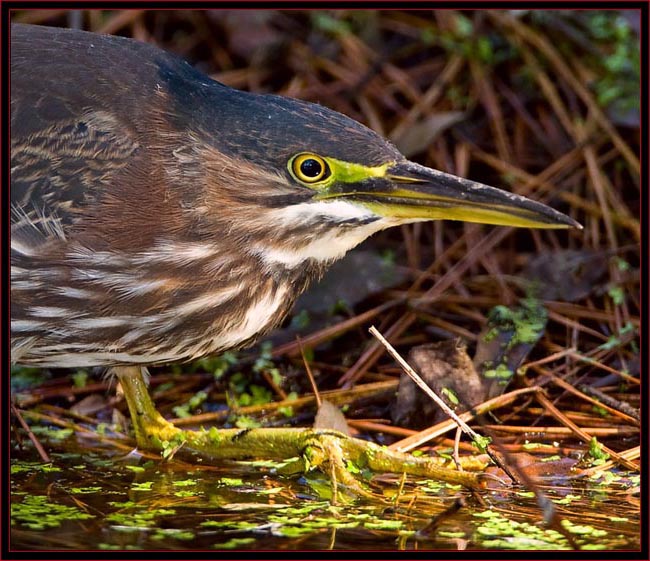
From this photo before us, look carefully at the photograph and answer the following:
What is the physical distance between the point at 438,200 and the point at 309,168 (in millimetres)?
483

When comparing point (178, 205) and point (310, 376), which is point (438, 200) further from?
point (310, 376)

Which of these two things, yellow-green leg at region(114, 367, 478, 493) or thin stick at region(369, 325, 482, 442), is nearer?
thin stick at region(369, 325, 482, 442)

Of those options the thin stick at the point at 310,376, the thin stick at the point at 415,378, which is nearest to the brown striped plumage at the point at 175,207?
the thin stick at the point at 415,378

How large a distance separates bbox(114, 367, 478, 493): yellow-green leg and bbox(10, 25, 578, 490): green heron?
0.09m

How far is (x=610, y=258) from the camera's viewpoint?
561 cm

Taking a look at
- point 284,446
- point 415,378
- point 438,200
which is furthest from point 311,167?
point 284,446

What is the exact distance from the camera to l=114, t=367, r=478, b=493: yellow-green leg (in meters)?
4.01

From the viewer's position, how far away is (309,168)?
380 centimetres

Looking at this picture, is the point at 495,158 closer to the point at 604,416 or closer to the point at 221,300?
the point at 604,416

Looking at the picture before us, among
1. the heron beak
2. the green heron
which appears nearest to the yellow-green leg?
the green heron

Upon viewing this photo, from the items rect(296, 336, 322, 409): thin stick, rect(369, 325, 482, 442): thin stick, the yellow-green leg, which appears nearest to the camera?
rect(369, 325, 482, 442): thin stick

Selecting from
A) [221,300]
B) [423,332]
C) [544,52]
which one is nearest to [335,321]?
[423,332]

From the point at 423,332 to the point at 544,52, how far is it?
233 cm

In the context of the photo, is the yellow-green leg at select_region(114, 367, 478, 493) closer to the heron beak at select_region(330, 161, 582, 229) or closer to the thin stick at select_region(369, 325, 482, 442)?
the thin stick at select_region(369, 325, 482, 442)
